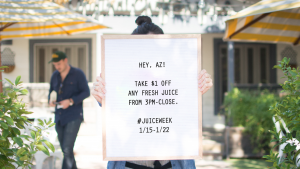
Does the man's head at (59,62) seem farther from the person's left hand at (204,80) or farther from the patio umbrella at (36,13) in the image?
the person's left hand at (204,80)

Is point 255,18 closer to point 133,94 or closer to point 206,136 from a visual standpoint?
point 133,94

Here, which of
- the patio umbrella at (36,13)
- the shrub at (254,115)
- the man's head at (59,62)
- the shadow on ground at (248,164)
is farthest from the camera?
the shrub at (254,115)

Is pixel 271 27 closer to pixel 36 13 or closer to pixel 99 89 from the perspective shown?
pixel 36 13

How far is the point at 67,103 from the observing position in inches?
143

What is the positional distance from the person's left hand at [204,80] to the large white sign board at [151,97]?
0.03m

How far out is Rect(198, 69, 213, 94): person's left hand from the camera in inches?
62.3

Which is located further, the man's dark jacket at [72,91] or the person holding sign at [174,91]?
the man's dark jacket at [72,91]

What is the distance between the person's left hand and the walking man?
7.87 feet

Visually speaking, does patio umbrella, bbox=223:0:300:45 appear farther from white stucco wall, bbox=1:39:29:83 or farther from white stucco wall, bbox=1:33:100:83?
white stucco wall, bbox=1:39:29:83

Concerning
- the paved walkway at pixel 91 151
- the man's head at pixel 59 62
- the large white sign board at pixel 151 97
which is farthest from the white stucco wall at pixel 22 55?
the large white sign board at pixel 151 97

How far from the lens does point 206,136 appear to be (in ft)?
23.3

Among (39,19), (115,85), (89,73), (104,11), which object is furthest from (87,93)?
(89,73)

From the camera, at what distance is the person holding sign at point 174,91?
62.7 inches

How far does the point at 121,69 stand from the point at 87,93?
2241 mm
